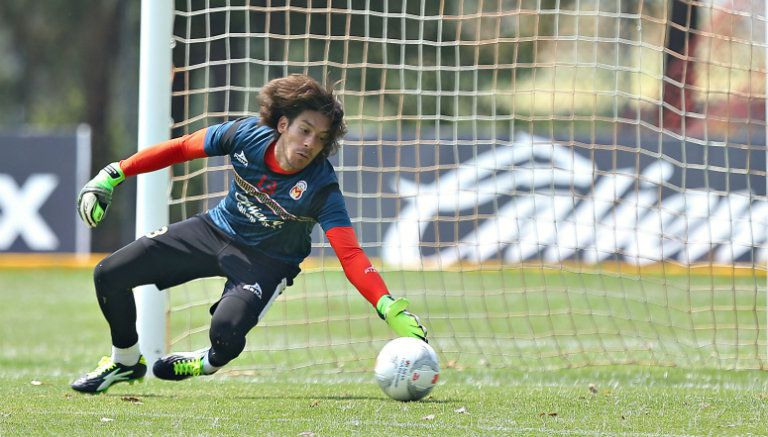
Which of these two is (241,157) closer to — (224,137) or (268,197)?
(224,137)

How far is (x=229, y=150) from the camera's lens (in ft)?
19.2

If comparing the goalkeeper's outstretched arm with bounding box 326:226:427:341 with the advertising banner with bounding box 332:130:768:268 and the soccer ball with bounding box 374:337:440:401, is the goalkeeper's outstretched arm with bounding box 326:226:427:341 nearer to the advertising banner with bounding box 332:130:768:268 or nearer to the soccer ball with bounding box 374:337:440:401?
the soccer ball with bounding box 374:337:440:401

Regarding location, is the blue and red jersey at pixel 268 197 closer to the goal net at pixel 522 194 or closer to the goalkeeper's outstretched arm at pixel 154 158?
the goalkeeper's outstretched arm at pixel 154 158

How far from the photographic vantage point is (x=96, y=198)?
561cm

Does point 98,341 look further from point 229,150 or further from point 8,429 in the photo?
point 8,429

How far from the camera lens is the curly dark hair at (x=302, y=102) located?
570 cm

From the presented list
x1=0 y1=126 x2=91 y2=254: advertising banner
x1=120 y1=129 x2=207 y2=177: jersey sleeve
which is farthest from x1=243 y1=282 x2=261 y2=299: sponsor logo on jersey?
x1=0 y1=126 x2=91 y2=254: advertising banner

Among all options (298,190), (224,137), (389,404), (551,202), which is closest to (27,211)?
(551,202)

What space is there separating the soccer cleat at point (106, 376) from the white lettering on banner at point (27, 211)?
36.0 feet

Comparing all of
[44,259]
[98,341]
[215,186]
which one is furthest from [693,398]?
[44,259]

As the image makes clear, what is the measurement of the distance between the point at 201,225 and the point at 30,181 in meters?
11.2

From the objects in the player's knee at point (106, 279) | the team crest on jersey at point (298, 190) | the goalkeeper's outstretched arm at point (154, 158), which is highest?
the goalkeeper's outstretched arm at point (154, 158)

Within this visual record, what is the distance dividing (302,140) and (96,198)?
1004 millimetres

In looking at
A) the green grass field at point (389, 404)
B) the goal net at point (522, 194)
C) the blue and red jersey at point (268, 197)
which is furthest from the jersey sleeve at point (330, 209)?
the goal net at point (522, 194)
